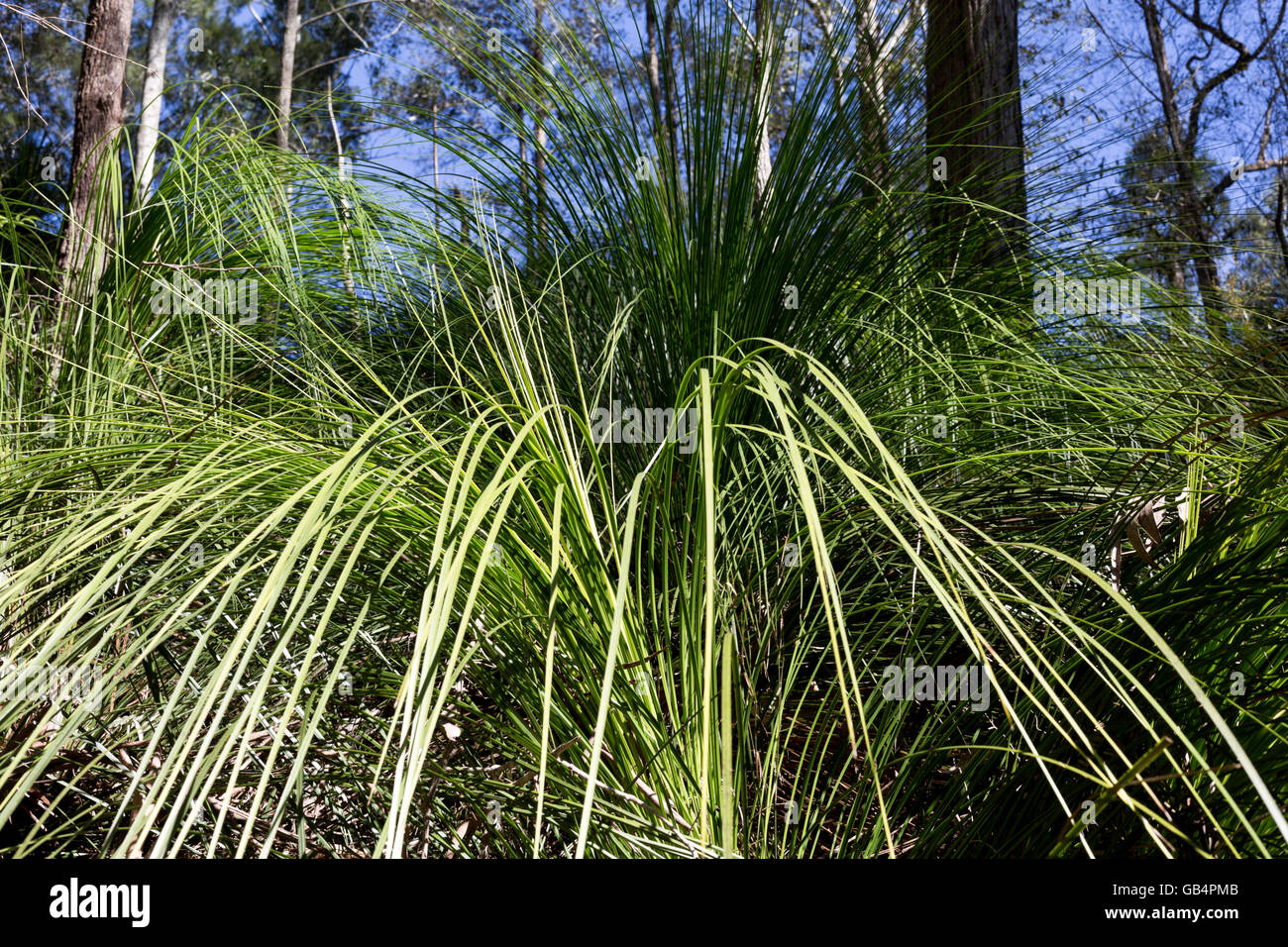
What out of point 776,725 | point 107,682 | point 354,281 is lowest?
point 776,725

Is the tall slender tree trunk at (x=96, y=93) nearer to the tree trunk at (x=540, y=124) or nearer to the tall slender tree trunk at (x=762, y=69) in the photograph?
the tree trunk at (x=540, y=124)

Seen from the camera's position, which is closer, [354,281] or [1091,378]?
[1091,378]

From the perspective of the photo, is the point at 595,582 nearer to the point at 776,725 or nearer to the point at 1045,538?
the point at 776,725

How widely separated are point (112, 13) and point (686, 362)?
279cm

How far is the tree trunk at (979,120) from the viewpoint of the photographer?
203 centimetres

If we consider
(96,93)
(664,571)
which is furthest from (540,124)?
(96,93)

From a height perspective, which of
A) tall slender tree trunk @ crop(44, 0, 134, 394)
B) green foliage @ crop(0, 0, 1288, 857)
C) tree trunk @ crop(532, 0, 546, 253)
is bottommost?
green foliage @ crop(0, 0, 1288, 857)

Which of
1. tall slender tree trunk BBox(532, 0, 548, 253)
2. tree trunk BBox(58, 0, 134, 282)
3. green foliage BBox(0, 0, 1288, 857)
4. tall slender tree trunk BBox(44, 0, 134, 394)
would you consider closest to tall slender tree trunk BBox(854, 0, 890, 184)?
green foliage BBox(0, 0, 1288, 857)

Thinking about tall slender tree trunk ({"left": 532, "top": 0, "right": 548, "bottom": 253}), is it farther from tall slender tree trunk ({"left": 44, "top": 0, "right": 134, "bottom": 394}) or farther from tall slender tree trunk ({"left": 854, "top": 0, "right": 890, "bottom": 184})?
tall slender tree trunk ({"left": 44, "top": 0, "right": 134, "bottom": 394})

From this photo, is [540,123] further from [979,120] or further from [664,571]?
[664,571]

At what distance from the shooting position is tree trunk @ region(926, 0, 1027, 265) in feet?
6.67
